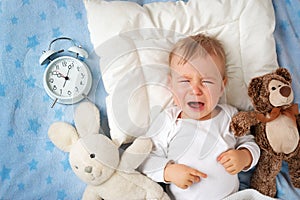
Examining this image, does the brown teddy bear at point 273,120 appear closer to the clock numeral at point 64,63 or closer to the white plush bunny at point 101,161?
the white plush bunny at point 101,161

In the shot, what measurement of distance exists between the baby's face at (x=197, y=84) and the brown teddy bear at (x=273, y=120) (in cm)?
9

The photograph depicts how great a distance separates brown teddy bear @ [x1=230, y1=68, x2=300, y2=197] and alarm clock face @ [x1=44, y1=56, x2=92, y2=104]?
44cm

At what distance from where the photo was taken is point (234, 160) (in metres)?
1.14

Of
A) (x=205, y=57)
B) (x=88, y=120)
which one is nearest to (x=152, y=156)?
(x=88, y=120)

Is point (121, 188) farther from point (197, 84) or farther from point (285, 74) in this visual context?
point (285, 74)

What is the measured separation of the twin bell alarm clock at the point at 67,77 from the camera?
1225 millimetres

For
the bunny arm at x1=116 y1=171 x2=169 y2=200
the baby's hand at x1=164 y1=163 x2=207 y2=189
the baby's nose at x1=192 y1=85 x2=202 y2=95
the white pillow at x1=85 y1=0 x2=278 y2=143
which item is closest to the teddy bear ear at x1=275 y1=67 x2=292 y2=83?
the white pillow at x1=85 y1=0 x2=278 y2=143

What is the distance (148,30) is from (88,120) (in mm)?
311

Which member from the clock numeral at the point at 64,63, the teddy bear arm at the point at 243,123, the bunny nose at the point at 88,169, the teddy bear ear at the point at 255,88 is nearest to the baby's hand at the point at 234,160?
the teddy bear arm at the point at 243,123

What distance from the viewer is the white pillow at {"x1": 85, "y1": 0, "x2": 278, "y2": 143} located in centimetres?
119

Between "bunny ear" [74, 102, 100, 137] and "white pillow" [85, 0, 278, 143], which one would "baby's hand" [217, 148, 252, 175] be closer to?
"white pillow" [85, 0, 278, 143]

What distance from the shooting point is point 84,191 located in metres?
1.23

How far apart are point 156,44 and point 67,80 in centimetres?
28

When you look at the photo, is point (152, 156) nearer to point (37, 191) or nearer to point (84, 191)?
point (84, 191)
